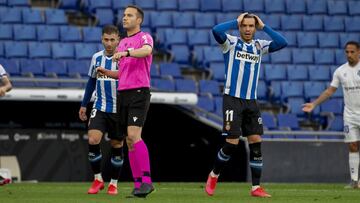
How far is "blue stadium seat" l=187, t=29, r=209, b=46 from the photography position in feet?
82.2

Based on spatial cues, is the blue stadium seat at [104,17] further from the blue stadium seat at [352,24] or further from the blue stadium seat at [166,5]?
the blue stadium seat at [352,24]

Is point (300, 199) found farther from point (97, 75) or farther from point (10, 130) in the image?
point (10, 130)

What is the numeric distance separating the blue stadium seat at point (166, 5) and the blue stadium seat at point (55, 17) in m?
2.77

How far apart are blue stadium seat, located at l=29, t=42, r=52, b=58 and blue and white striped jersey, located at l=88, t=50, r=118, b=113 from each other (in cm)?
946

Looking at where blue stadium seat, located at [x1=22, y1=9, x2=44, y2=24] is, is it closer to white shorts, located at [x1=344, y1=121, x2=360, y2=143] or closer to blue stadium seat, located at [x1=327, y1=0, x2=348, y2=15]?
blue stadium seat, located at [x1=327, y1=0, x2=348, y2=15]

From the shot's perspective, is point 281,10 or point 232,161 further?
point 281,10

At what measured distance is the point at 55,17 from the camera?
79.5 feet

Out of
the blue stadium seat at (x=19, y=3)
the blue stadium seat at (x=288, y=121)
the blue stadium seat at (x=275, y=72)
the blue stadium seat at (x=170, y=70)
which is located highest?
the blue stadium seat at (x=19, y=3)

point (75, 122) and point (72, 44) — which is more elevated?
point (72, 44)

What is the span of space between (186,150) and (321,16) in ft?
26.6

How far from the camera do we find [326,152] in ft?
67.6

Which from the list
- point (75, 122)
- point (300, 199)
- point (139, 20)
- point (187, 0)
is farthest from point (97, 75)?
point (187, 0)

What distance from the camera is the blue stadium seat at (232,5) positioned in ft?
88.0

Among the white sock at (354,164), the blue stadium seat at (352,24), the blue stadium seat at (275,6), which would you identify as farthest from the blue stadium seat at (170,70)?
the white sock at (354,164)
